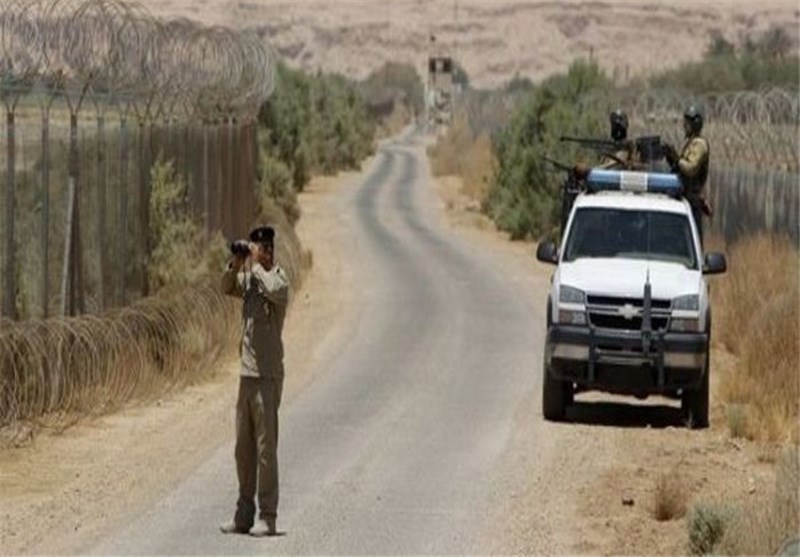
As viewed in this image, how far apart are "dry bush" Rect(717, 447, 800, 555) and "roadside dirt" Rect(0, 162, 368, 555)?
344 centimetres

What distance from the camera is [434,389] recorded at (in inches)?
866

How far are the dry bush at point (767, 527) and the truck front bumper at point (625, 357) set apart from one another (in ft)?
19.4

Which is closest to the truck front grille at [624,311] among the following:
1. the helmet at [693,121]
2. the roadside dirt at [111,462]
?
the helmet at [693,121]

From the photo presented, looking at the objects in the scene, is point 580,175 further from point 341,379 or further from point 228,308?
point 228,308

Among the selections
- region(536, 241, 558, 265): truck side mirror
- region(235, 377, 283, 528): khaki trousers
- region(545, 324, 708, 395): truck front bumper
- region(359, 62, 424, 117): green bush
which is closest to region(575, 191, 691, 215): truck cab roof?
region(536, 241, 558, 265): truck side mirror

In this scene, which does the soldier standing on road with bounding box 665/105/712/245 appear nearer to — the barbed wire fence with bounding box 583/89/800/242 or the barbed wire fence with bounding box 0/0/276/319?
the barbed wire fence with bounding box 0/0/276/319

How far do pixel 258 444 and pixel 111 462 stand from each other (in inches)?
136

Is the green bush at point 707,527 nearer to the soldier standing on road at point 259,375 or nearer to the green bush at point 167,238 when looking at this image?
the soldier standing on road at point 259,375

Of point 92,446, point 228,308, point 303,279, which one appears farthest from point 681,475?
point 303,279

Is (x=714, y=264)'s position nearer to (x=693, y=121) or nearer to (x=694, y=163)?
(x=694, y=163)

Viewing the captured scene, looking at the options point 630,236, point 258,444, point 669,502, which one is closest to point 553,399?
point 630,236

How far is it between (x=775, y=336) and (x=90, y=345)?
8285 millimetres

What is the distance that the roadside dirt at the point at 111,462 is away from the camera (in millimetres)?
14148

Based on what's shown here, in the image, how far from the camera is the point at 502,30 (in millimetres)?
178375
